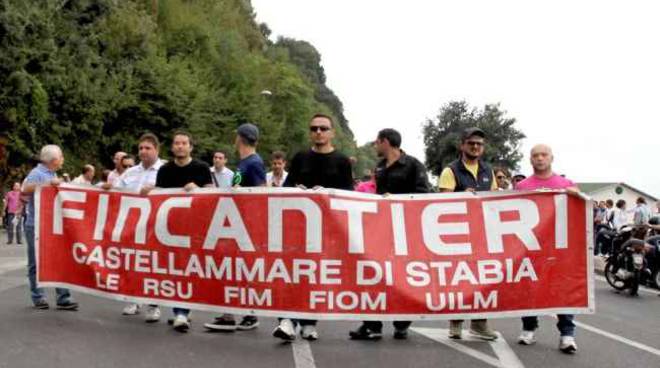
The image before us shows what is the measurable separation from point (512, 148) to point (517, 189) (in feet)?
201

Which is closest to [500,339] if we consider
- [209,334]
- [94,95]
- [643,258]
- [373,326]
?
[373,326]

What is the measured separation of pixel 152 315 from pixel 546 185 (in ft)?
13.5

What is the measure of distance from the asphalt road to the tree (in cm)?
5605

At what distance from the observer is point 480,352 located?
6.86 metres

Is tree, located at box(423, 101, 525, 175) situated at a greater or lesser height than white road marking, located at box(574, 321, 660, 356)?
greater

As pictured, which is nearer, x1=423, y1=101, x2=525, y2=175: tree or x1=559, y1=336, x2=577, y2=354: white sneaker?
x1=559, y1=336, x2=577, y2=354: white sneaker

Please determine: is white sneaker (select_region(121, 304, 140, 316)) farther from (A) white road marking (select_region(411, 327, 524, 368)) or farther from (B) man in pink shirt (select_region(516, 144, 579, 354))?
(B) man in pink shirt (select_region(516, 144, 579, 354))

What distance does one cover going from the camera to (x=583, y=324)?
911cm

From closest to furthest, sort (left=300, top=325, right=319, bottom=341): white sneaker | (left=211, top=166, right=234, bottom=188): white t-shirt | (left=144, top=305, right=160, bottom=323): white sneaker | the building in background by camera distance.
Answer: (left=300, top=325, right=319, bottom=341): white sneaker, (left=144, top=305, right=160, bottom=323): white sneaker, (left=211, top=166, right=234, bottom=188): white t-shirt, the building in background

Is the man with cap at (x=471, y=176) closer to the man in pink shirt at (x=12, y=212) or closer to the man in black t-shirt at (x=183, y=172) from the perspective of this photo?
the man in black t-shirt at (x=183, y=172)

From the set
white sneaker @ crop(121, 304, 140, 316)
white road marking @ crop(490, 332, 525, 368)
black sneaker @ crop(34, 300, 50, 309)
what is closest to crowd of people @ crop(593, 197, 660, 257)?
white road marking @ crop(490, 332, 525, 368)

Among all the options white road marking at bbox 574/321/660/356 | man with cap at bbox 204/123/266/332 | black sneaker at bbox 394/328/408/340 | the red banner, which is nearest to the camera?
the red banner

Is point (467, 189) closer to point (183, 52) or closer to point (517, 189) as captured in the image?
point (517, 189)

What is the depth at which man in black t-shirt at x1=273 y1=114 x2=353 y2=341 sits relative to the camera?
7.14 m
